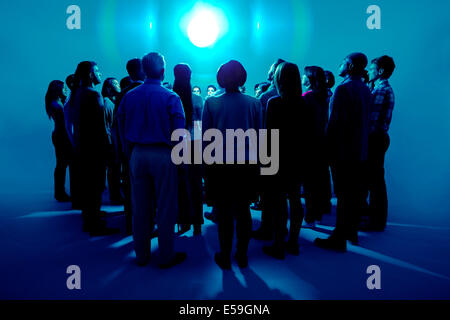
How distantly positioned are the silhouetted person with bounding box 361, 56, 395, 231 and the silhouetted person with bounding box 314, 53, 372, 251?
48 cm

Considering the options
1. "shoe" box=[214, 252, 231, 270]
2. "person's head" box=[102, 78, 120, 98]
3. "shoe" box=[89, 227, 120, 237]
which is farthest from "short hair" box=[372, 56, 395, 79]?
"shoe" box=[89, 227, 120, 237]

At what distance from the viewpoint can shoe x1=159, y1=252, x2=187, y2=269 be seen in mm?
1953

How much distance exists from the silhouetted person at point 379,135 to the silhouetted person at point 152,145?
1998 mm

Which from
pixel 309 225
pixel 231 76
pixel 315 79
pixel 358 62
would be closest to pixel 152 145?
pixel 231 76

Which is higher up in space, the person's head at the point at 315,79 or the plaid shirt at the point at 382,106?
the person's head at the point at 315,79

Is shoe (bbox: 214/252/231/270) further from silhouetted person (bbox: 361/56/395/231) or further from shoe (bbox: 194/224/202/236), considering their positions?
silhouetted person (bbox: 361/56/395/231)

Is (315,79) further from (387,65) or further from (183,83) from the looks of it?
(183,83)

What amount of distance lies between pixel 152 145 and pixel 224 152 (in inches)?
21.0

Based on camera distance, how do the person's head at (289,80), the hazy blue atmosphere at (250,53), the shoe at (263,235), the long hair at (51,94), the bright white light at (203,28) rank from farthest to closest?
the bright white light at (203,28)
the hazy blue atmosphere at (250,53)
the long hair at (51,94)
the shoe at (263,235)
the person's head at (289,80)

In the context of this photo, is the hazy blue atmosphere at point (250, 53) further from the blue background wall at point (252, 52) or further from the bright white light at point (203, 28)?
the bright white light at point (203, 28)

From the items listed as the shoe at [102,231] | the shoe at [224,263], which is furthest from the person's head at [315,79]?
the shoe at [102,231]

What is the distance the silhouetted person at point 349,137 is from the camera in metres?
2.12
